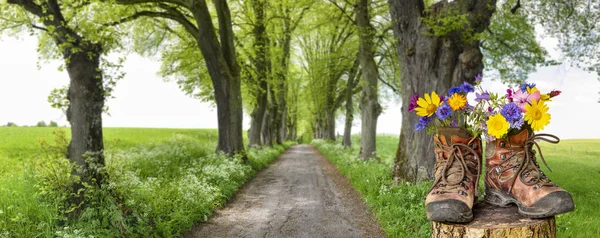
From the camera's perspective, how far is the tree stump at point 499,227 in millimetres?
2301

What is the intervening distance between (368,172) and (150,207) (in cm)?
649

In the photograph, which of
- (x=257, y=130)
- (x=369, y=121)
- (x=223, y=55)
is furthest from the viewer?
(x=257, y=130)

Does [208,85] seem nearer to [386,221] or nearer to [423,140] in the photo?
[423,140]

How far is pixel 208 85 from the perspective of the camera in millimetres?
18531

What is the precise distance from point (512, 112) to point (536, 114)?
0.64 ft

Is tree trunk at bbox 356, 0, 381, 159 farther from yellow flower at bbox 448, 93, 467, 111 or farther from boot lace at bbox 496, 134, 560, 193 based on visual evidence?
boot lace at bbox 496, 134, 560, 193

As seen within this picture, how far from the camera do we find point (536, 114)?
2.44 m

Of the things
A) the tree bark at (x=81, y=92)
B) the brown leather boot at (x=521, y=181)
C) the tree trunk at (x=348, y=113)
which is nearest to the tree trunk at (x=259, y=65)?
the tree trunk at (x=348, y=113)

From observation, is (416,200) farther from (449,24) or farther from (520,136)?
(520,136)

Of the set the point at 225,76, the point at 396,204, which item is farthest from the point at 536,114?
the point at 225,76

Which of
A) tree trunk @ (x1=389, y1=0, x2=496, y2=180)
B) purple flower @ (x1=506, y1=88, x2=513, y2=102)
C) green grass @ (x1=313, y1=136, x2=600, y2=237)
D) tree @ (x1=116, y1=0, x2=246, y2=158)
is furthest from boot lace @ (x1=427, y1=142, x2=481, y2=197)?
tree @ (x1=116, y1=0, x2=246, y2=158)

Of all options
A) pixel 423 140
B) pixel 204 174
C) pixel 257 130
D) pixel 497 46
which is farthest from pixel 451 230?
pixel 257 130

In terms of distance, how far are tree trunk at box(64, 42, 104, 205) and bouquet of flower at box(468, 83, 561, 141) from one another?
6.53 m

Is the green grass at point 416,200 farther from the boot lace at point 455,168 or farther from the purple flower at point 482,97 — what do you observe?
the purple flower at point 482,97
